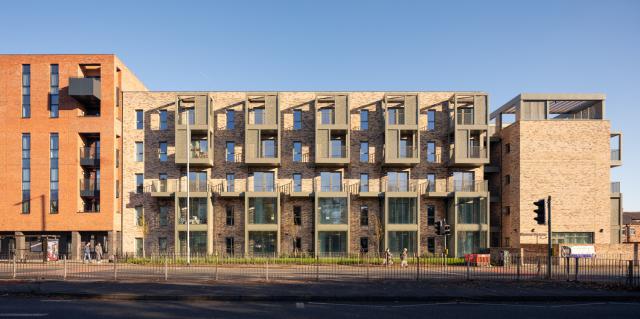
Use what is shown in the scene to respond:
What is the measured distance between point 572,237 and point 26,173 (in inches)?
1916

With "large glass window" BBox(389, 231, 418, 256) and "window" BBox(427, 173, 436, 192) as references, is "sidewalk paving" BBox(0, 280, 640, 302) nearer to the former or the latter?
"large glass window" BBox(389, 231, 418, 256)

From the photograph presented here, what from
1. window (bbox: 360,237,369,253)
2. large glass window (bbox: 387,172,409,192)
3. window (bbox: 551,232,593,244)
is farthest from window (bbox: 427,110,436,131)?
window (bbox: 551,232,593,244)

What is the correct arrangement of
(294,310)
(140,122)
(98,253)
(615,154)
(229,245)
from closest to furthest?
(294,310)
(98,253)
(229,245)
(140,122)
(615,154)

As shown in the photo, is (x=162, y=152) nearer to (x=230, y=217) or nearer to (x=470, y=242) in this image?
(x=230, y=217)

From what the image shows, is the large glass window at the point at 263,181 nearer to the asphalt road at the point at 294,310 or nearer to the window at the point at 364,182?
the window at the point at 364,182

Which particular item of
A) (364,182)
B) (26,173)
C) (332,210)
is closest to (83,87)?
(26,173)

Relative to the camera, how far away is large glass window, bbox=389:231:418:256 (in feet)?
137

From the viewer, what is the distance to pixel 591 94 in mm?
42344

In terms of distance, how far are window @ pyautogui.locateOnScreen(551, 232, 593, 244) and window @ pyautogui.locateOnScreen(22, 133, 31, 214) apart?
4627cm

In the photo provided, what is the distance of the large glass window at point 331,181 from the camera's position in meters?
43.0

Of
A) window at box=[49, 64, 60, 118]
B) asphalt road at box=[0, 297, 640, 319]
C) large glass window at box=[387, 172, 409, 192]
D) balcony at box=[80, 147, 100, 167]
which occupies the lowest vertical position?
asphalt road at box=[0, 297, 640, 319]

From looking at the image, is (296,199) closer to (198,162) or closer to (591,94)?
(198,162)

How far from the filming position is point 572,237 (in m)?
41.2

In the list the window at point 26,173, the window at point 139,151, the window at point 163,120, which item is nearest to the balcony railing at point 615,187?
the window at point 163,120
